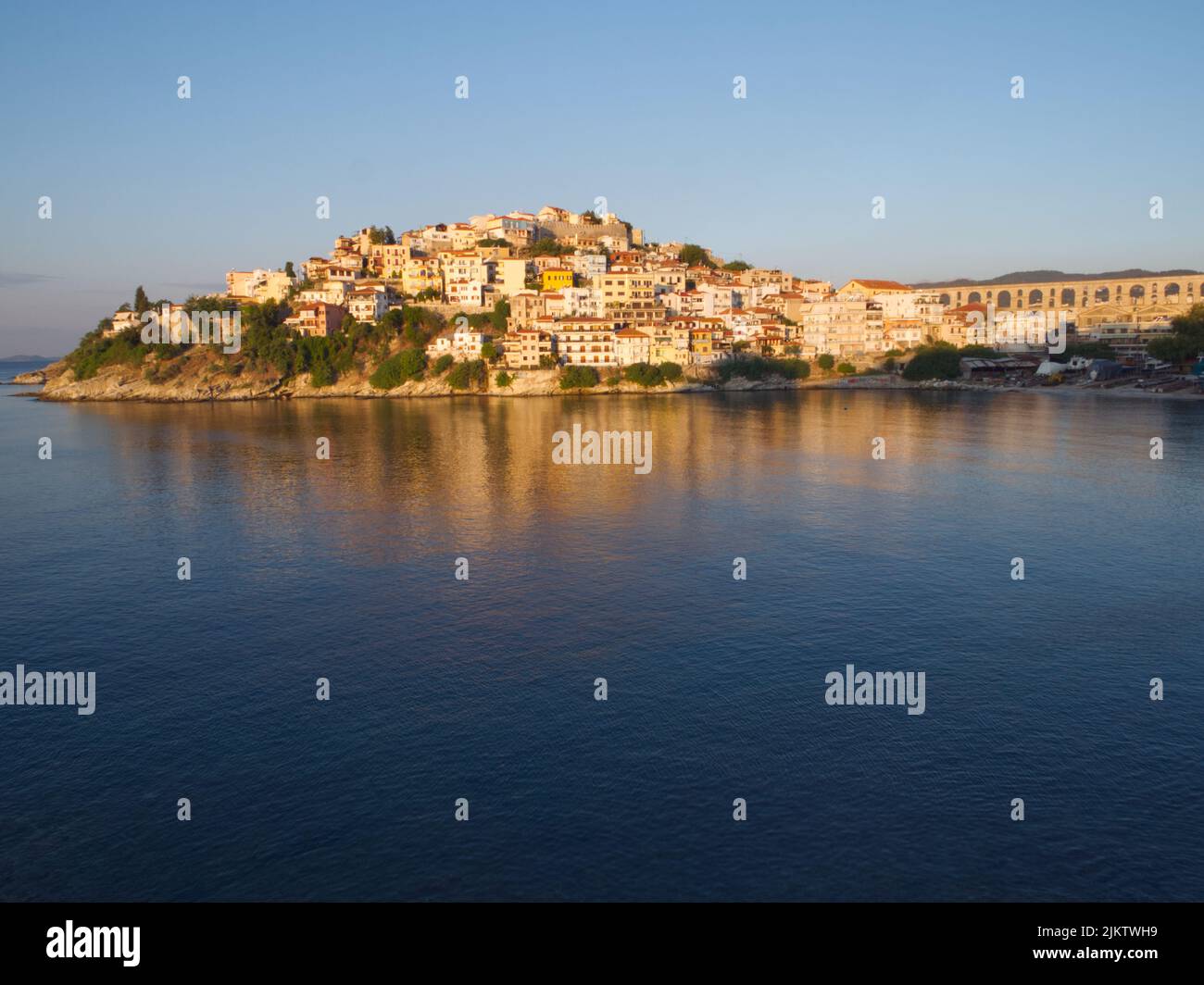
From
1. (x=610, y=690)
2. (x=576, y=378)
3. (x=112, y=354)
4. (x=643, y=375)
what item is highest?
(x=112, y=354)

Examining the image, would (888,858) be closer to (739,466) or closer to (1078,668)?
(1078,668)

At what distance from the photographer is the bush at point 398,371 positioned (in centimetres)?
9044

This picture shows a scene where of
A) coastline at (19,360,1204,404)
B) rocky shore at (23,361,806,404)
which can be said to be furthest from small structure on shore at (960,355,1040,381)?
rocky shore at (23,361,806,404)

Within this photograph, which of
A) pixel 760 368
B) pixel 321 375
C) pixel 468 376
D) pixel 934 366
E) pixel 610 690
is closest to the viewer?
pixel 610 690

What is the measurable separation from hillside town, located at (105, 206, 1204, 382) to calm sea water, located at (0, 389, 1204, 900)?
50716 millimetres

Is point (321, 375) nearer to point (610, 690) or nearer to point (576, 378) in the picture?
point (576, 378)

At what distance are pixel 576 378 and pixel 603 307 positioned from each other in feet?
42.3

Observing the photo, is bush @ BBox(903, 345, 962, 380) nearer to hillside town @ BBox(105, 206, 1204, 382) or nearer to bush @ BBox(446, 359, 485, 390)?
hillside town @ BBox(105, 206, 1204, 382)

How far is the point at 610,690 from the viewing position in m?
18.8

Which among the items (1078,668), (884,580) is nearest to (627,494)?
(884,580)

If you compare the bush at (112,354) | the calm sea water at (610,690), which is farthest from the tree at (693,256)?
the calm sea water at (610,690)

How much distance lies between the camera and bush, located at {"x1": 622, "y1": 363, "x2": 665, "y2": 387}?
86.6m

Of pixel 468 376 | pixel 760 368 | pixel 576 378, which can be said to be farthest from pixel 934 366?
pixel 468 376

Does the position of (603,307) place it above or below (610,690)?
above
